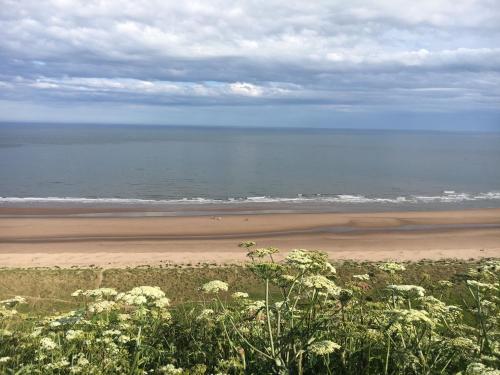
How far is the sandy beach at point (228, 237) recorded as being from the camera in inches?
1150

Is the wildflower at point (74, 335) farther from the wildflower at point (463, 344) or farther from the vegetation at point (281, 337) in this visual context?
the wildflower at point (463, 344)

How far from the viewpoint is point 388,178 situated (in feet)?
251

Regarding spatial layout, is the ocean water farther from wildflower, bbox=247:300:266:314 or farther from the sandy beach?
wildflower, bbox=247:300:266:314

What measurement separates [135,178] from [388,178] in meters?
40.6

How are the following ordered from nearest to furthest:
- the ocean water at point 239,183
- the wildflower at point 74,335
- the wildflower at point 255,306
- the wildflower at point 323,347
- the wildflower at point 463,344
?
1. the wildflower at point 323,347
2. the wildflower at point 463,344
3. the wildflower at point 74,335
4. the wildflower at point 255,306
5. the ocean water at point 239,183

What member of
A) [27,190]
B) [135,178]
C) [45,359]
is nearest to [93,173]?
[135,178]

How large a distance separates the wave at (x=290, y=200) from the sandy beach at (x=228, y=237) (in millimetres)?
7184

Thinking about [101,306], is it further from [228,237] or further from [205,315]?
[228,237]

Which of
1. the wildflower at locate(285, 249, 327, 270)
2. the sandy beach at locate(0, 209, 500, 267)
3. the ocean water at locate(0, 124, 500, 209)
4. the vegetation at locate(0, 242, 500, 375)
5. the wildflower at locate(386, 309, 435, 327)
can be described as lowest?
the sandy beach at locate(0, 209, 500, 267)

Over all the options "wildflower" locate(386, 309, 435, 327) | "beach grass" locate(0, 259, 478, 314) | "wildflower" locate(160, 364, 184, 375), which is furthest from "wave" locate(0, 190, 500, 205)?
"wildflower" locate(386, 309, 435, 327)

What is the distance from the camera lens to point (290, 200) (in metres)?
55.3

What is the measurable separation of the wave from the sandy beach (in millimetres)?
7184

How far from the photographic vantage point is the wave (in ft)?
170

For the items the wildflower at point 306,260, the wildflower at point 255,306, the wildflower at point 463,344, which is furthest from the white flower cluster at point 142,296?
the wildflower at point 463,344
